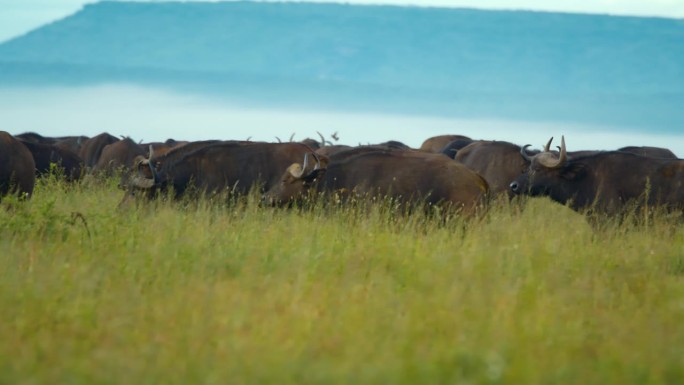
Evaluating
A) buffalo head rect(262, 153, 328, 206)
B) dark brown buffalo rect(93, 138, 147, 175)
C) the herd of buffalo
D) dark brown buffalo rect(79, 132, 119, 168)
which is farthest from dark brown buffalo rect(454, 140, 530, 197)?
dark brown buffalo rect(79, 132, 119, 168)

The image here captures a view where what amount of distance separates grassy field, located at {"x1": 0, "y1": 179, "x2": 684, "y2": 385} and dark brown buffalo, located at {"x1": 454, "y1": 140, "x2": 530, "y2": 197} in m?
4.58

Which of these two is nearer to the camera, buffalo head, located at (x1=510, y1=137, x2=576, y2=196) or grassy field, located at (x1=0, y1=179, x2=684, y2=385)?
grassy field, located at (x1=0, y1=179, x2=684, y2=385)

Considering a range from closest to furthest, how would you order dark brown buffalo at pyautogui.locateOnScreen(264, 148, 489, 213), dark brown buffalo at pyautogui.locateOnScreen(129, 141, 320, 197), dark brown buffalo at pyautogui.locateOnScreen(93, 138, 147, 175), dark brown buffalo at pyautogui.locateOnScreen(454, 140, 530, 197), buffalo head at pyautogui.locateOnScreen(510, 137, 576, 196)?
dark brown buffalo at pyautogui.locateOnScreen(264, 148, 489, 213) → buffalo head at pyautogui.locateOnScreen(510, 137, 576, 196) → dark brown buffalo at pyautogui.locateOnScreen(129, 141, 320, 197) → dark brown buffalo at pyautogui.locateOnScreen(454, 140, 530, 197) → dark brown buffalo at pyautogui.locateOnScreen(93, 138, 147, 175)

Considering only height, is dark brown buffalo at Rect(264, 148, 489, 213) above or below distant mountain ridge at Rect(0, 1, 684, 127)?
below

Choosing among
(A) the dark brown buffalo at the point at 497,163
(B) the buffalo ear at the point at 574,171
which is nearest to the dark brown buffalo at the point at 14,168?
(A) the dark brown buffalo at the point at 497,163

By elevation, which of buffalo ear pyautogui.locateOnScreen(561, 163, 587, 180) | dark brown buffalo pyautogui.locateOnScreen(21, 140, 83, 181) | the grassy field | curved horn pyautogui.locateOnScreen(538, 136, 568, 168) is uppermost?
curved horn pyautogui.locateOnScreen(538, 136, 568, 168)

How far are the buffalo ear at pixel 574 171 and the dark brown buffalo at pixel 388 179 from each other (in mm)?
1704

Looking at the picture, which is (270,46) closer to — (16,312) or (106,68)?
(106,68)

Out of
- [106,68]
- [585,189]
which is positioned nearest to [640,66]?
[106,68]

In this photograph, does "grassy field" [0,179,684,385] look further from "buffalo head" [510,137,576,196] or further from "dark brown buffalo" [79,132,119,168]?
"dark brown buffalo" [79,132,119,168]

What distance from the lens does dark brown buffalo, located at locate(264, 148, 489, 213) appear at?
12.6m

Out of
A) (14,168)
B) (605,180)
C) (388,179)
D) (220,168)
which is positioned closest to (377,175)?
(388,179)

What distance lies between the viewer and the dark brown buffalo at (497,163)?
1667 centimetres

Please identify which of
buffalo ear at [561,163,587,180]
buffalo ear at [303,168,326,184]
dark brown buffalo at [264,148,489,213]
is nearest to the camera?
dark brown buffalo at [264,148,489,213]
